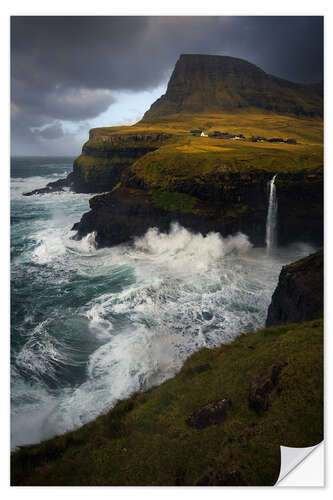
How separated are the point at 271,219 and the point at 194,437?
55.0ft

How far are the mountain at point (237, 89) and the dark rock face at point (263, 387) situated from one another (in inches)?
267

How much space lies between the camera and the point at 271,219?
19281 millimetres

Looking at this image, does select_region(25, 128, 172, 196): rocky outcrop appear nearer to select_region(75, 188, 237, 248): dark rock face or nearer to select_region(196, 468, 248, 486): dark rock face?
select_region(75, 188, 237, 248): dark rock face

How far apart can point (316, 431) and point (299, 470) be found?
78cm

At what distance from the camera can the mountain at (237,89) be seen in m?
8.68

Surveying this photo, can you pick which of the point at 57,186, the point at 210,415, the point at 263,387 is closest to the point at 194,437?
the point at 210,415

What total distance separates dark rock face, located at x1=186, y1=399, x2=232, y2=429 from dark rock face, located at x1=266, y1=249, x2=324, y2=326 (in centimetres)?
415

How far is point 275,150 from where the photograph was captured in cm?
1641

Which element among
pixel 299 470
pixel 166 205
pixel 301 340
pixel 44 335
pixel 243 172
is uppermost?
pixel 243 172

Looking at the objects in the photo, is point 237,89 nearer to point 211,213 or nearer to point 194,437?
point 211,213

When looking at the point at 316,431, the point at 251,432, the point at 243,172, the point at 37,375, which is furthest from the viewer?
the point at 243,172

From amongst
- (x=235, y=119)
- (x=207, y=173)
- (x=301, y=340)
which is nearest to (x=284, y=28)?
(x=301, y=340)

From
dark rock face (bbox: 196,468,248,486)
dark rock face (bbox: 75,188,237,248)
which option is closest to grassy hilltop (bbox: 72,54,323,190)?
dark rock face (bbox: 75,188,237,248)

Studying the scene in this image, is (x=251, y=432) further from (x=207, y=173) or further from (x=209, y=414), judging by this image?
(x=207, y=173)
